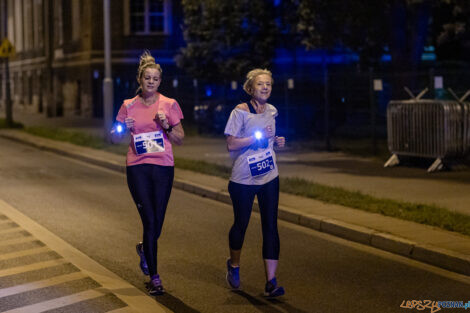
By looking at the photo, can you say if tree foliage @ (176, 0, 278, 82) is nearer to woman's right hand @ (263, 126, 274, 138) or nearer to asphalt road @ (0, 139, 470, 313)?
asphalt road @ (0, 139, 470, 313)

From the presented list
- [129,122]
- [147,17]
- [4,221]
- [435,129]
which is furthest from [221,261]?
[147,17]

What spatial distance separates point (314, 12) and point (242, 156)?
58.6 feet

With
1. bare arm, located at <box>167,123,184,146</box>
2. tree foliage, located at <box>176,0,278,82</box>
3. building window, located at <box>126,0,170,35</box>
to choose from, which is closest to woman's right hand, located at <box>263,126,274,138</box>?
bare arm, located at <box>167,123,184,146</box>

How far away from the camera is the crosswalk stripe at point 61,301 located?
6660 millimetres

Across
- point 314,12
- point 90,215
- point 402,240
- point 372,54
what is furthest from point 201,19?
point 402,240

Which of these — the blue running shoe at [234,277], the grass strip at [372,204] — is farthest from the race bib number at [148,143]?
the grass strip at [372,204]

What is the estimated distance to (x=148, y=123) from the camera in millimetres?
7270

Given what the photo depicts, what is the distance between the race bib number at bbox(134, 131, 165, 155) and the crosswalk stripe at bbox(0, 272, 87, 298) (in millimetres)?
1357

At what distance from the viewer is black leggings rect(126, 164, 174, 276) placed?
725cm

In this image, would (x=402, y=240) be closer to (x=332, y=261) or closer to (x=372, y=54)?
(x=332, y=261)

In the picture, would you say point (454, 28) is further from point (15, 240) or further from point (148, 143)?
point (148, 143)

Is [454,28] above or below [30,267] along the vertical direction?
above

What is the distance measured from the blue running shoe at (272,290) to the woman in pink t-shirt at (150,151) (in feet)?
2.84

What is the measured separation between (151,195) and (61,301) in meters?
1.11
